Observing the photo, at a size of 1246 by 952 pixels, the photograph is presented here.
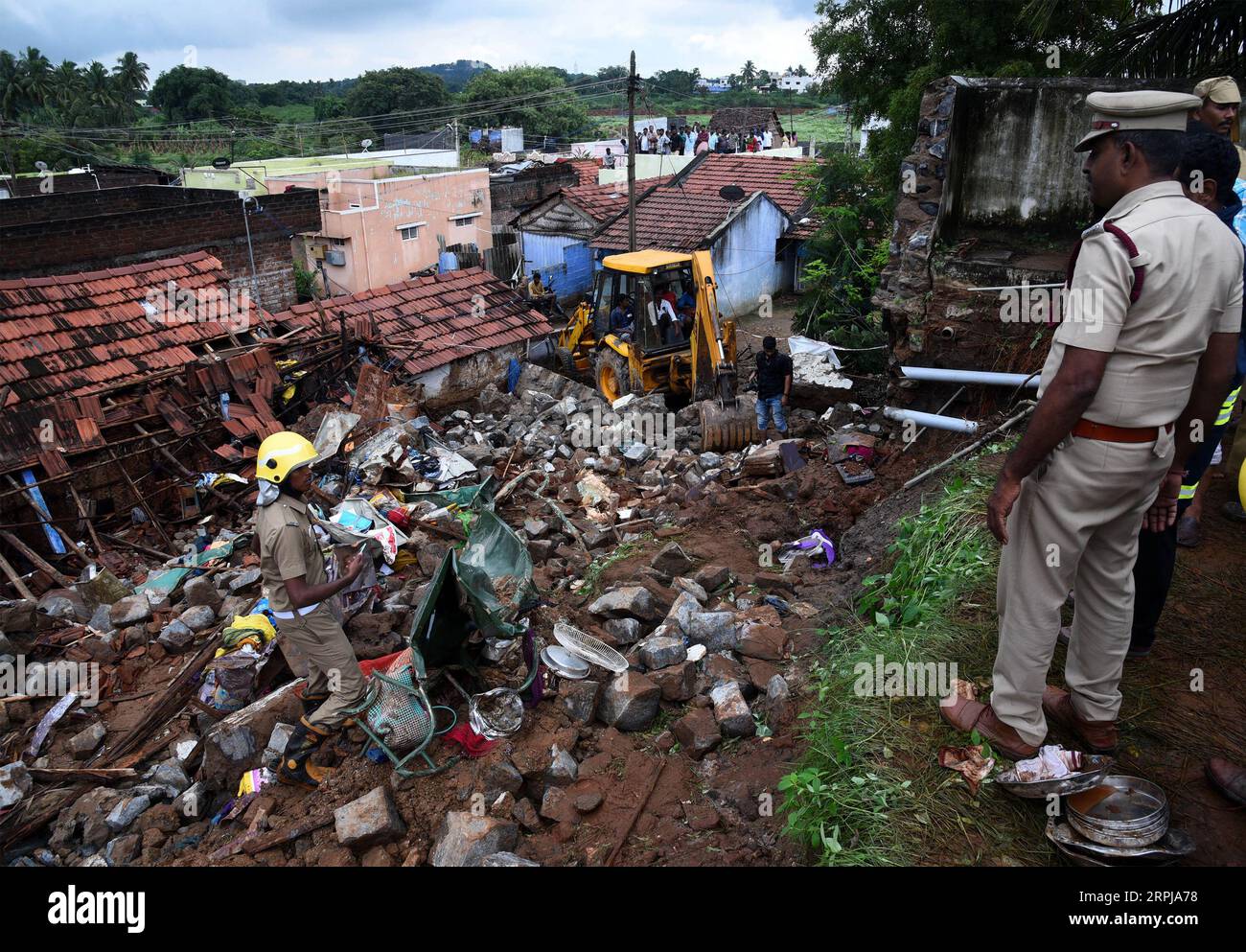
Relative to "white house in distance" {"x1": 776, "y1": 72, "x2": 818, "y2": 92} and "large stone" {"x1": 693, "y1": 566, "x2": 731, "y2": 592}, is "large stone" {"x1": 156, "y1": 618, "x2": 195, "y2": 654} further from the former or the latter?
"white house in distance" {"x1": 776, "y1": 72, "x2": 818, "y2": 92}

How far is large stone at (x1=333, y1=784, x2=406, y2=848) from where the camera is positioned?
3.97 metres

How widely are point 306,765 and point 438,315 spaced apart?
421 inches

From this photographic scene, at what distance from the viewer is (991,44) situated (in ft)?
36.9

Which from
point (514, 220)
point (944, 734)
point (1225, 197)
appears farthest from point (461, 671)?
point (514, 220)

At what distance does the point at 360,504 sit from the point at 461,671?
3722 millimetres

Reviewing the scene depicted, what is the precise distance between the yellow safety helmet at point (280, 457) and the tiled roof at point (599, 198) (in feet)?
62.9

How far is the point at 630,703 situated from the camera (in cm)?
463

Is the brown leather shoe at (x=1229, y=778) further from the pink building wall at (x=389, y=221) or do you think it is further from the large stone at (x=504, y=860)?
the pink building wall at (x=389, y=221)

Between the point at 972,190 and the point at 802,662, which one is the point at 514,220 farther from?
the point at 802,662

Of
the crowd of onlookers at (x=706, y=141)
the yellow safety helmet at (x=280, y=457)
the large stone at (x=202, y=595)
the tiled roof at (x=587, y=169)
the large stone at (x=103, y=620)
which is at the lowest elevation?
the large stone at (x=103, y=620)

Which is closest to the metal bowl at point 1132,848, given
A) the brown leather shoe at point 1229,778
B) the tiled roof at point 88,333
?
the brown leather shoe at point 1229,778

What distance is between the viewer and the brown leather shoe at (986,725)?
2.82m

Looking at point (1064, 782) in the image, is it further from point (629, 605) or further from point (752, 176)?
point (752, 176)

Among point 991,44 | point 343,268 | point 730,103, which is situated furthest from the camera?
point 730,103
